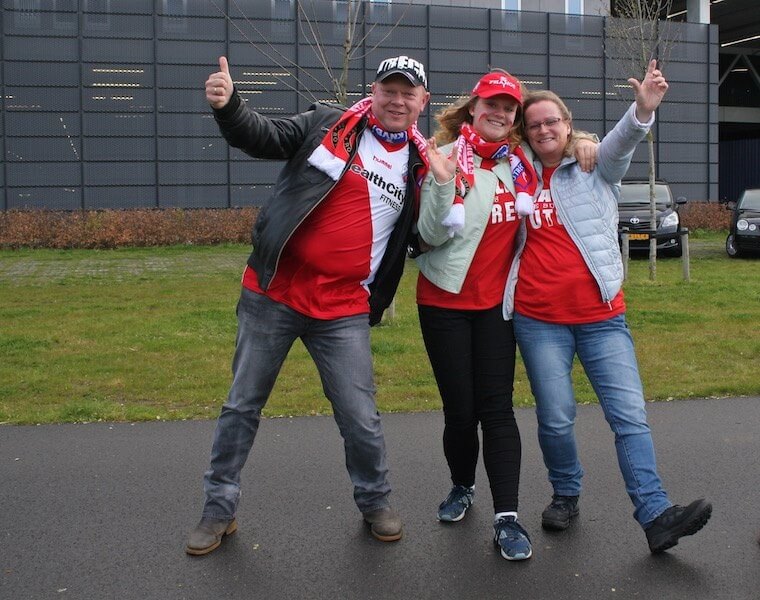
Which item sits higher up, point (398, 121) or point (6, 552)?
point (398, 121)

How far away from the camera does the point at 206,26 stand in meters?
25.8

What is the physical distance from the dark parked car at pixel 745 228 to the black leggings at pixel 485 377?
1571cm

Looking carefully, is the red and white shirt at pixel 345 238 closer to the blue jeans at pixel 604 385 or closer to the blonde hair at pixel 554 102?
the blonde hair at pixel 554 102

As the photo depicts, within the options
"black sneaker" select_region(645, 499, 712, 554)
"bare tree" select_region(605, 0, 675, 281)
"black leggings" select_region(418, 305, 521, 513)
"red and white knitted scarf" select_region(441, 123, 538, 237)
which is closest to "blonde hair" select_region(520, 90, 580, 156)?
"red and white knitted scarf" select_region(441, 123, 538, 237)

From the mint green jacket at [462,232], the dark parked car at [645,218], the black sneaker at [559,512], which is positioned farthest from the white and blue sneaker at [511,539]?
the dark parked car at [645,218]

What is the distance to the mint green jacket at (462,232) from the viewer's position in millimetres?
3807

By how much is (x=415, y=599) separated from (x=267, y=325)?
1256mm

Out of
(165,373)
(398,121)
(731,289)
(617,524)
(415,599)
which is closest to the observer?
(415,599)

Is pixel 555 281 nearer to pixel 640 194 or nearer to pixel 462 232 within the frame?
pixel 462 232

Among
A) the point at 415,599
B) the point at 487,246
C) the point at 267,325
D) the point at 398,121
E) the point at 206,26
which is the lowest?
the point at 415,599

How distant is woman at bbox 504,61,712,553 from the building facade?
20.5 m

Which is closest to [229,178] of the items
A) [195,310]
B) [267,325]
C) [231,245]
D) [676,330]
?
[231,245]

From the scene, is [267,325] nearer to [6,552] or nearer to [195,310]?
[6,552]

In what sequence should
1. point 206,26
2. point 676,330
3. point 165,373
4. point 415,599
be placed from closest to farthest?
1. point 415,599
2. point 165,373
3. point 676,330
4. point 206,26
